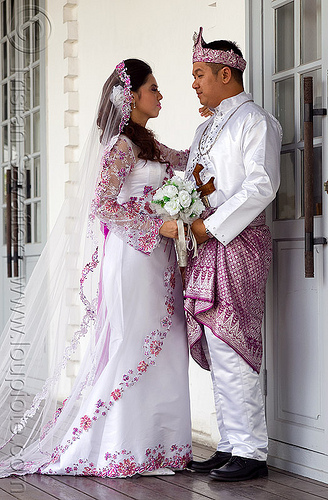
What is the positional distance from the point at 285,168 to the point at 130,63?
2.68 ft

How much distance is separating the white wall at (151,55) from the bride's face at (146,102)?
57 cm

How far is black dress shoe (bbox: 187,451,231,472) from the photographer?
11.0 feet

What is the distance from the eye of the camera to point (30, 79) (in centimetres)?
638

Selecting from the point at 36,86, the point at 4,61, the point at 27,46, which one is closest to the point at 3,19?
the point at 4,61

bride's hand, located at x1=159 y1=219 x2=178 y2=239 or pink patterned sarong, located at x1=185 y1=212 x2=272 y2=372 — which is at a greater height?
bride's hand, located at x1=159 y1=219 x2=178 y2=239

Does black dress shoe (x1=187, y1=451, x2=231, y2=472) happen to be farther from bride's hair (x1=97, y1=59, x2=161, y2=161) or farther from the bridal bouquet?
bride's hair (x1=97, y1=59, x2=161, y2=161)

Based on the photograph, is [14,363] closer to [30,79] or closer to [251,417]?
[251,417]

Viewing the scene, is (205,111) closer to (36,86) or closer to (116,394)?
(116,394)

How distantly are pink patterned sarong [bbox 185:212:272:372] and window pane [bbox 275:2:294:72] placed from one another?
718 millimetres

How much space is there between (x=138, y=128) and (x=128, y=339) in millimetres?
920

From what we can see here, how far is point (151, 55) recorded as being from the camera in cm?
474

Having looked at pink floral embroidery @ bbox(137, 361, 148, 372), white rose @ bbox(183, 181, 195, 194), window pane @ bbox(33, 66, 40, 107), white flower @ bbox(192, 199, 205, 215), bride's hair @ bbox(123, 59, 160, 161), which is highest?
window pane @ bbox(33, 66, 40, 107)

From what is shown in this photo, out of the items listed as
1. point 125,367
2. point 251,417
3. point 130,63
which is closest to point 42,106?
point 130,63

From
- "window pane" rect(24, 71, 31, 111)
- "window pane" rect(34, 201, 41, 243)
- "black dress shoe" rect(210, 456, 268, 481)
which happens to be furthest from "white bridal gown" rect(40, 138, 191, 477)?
"window pane" rect(24, 71, 31, 111)
